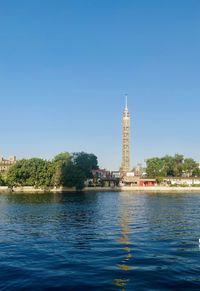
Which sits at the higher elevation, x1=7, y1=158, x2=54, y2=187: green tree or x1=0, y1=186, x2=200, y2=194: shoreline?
x1=7, y1=158, x2=54, y2=187: green tree

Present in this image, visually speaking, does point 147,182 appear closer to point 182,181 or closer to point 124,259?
point 182,181

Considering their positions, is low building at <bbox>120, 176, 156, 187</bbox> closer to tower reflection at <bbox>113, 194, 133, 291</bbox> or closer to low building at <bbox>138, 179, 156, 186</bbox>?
low building at <bbox>138, 179, 156, 186</bbox>

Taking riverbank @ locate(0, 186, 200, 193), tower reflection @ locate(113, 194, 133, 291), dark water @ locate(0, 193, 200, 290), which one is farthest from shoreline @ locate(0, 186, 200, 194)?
tower reflection @ locate(113, 194, 133, 291)

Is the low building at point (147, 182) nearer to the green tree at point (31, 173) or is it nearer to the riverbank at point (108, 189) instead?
the riverbank at point (108, 189)

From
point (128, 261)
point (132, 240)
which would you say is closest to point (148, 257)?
point (128, 261)

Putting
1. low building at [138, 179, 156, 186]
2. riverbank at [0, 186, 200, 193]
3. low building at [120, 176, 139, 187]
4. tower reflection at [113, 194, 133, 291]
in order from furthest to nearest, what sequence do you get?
low building at [120, 176, 139, 187] → low building at [138, 179, 156, 186] → riverbank at [0, 186, 200, 193] → tower reflection at [113, 194, 133, 291]

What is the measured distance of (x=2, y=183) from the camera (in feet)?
542

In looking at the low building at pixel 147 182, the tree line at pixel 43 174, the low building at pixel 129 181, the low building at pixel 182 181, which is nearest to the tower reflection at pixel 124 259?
the tree line at pixel 43 174

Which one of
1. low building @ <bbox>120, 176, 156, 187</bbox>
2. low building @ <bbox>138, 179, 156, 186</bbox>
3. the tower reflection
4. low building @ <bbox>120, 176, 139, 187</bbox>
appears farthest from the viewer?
low building @ <bbox>120, 176, 139, 187</bbox>

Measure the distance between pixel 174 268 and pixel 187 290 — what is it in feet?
14.1

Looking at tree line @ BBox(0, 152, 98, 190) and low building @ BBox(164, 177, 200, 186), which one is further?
low building @ BBox(164, 177, 200, 186)

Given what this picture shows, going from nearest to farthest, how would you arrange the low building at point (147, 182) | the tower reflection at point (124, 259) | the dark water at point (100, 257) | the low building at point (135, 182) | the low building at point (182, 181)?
the tower reflection at point (124, 259), the dark water at point (100, 257), the low building at point (147, 182), the low building at point (135, 182), the low building at point (182, 181)

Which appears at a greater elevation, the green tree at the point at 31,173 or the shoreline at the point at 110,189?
the green tree at the point at 31,173

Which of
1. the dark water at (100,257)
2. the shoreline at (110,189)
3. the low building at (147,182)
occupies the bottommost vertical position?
the dark water at (100,257)
